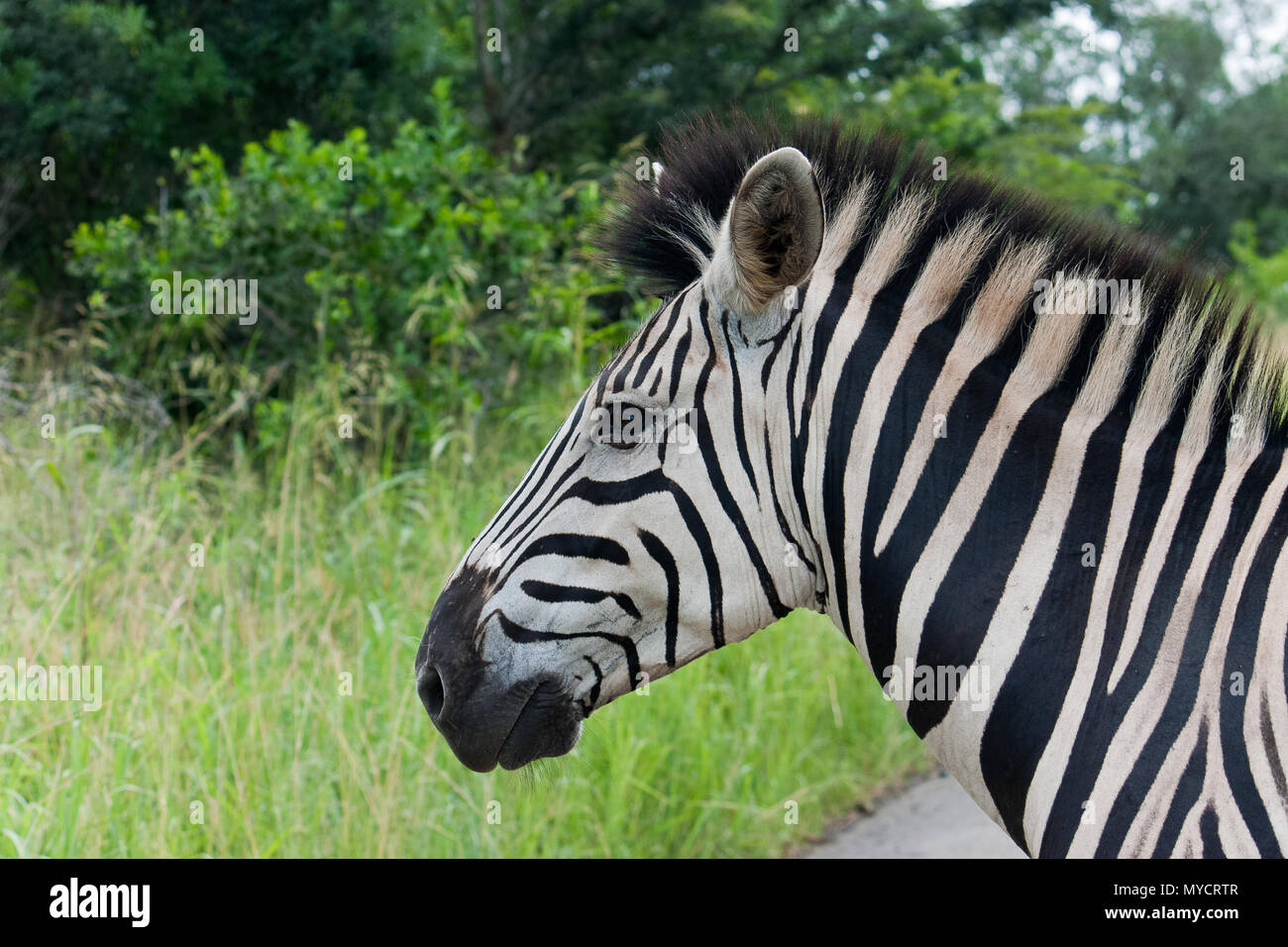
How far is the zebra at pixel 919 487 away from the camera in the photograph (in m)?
1.92

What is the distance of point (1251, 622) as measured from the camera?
1.79 meters

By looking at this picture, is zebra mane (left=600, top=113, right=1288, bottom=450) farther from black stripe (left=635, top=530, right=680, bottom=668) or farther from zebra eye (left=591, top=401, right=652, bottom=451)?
black stripe (left=635, top=530, right=680, bottom=668)

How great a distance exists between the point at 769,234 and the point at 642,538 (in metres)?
0.67

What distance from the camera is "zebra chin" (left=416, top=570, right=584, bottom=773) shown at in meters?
2.12

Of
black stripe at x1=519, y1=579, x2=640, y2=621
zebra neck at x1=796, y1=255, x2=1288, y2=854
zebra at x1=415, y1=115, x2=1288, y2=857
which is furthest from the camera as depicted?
black stripe at x1=519, y1=579, x2=640, y2=621

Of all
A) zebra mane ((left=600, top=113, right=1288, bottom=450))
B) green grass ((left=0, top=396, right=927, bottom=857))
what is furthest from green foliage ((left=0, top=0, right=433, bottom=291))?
zebra mane ((left=600, top=113, right=1288, bottom=450))

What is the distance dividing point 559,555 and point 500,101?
8.39m

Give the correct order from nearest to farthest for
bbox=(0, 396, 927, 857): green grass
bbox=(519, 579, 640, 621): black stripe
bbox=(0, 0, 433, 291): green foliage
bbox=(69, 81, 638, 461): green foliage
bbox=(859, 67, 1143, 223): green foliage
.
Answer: bbox=(519, 579, 640, 621): black stripe, bbox=(0, 396, 927, 857): green grass, bbox=(69, 81, 638, 461): green foliage, bbox=(0, 0, 433, 291): green foliage, bbox=(859, 67, 1143, 223): green foliage

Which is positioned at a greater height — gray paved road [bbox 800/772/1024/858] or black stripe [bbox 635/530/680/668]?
black stripe [bbox 635/530/680/668]

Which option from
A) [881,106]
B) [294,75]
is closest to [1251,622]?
[294,75]

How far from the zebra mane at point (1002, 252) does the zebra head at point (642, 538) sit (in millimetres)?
240

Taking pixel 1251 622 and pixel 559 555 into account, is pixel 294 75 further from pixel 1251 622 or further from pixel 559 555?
pixel 1251 622

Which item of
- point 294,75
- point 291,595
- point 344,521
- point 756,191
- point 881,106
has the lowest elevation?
point 291,595

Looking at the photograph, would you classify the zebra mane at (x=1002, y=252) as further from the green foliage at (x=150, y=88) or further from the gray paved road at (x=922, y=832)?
the green foliage at (x=150, y=88)
